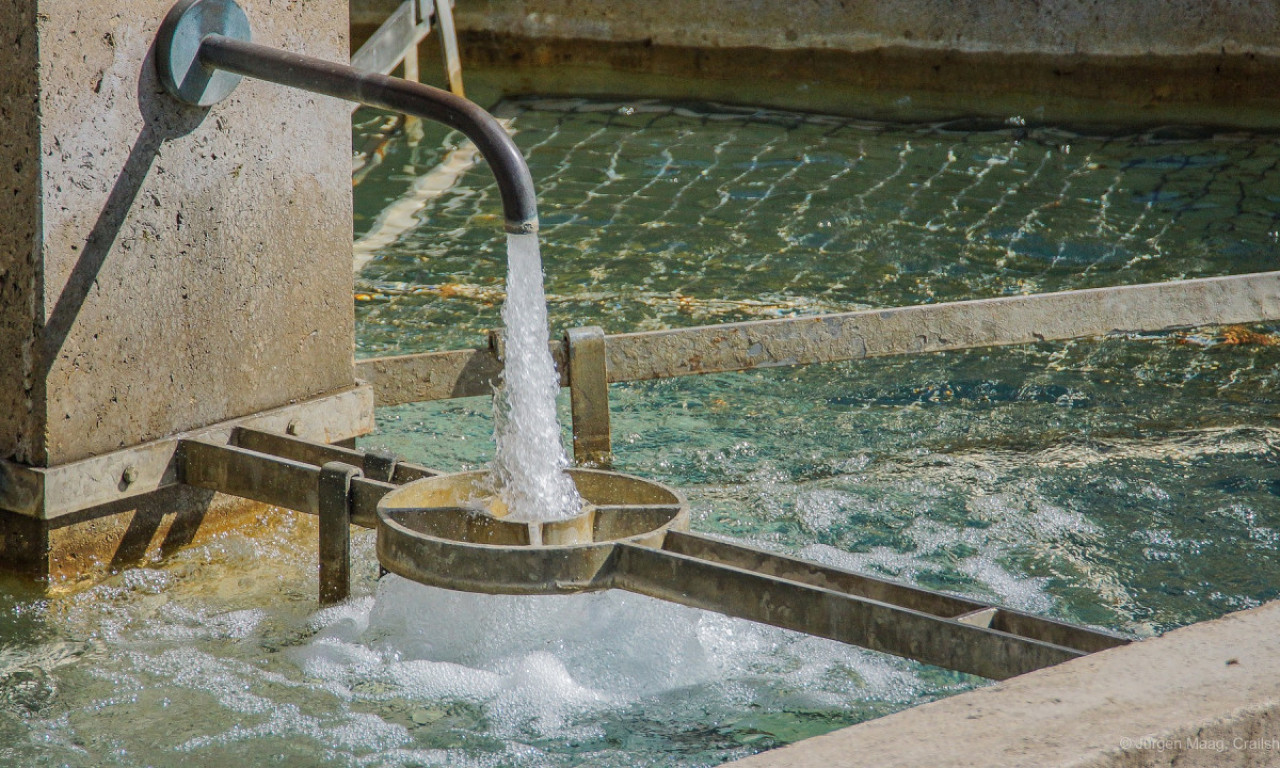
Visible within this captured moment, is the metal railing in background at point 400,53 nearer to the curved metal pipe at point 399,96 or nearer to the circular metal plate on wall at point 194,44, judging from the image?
the circular metal plate on wall at point 194,44

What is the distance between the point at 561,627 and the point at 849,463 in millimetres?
1685

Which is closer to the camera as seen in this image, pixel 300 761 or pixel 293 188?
pixel 300 761

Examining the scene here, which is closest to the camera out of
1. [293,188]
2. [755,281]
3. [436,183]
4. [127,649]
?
[127,649]

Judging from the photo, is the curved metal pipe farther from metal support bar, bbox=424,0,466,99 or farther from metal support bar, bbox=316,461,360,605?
metal support bar, bbox=424,0,466,99

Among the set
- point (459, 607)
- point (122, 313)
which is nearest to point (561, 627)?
point (459, 607)

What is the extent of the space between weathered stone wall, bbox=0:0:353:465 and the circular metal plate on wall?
0.04 metres

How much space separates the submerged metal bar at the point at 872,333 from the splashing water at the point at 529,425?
36.1 inches

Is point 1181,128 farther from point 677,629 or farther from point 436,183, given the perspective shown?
point 677,629

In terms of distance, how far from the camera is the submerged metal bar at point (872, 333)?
4582 millimetres

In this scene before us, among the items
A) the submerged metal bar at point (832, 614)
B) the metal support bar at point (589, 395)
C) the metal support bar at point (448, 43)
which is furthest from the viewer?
the metal support bar at point (448, 43)

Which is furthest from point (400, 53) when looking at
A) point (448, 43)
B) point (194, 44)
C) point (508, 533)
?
point (508, 533)

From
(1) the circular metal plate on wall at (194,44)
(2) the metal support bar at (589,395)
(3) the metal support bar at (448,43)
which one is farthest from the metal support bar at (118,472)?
(3) the metal support bar at (448,43)

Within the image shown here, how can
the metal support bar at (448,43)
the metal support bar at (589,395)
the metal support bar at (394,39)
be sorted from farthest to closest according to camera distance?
the metal support bar at (448,43) → the metal support bar at (394,39) → the metal support bar at (589,395)

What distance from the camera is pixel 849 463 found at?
4852 millimetres
